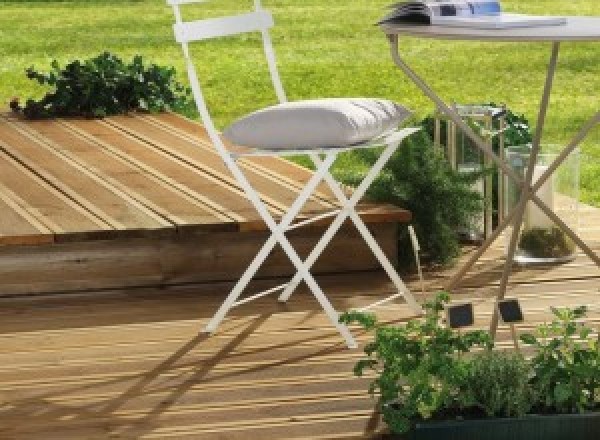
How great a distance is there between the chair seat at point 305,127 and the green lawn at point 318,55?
388 cm

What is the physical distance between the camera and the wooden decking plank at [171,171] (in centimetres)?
615

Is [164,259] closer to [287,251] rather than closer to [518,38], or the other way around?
[287,251]

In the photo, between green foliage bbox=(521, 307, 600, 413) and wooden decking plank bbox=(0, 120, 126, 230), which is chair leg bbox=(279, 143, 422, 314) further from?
green foliage bbox=(521, 307, 600, 413)

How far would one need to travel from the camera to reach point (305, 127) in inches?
200

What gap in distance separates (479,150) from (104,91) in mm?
2262

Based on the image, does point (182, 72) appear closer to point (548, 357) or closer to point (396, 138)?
point (396, 138)

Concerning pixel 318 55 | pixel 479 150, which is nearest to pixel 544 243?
pixel 479 150

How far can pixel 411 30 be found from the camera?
4.82 meters

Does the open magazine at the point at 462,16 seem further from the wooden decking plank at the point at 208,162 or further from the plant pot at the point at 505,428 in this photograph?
the wooden decking plank at the point at 208,162

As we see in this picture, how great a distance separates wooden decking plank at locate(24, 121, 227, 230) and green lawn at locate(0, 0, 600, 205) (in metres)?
2.69

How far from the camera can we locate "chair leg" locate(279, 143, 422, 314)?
212 inches

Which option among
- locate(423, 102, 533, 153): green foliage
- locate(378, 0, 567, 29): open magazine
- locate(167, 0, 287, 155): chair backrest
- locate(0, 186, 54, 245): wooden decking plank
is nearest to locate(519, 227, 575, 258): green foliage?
locate(423, 102, 533, 153): green foliage

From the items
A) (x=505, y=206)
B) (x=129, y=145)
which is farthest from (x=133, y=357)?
(x=129, y=145)

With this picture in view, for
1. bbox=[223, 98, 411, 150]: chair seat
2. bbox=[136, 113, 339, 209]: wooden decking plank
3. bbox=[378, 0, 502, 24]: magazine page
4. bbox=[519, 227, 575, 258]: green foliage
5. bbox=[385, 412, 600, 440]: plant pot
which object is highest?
bbox=[378, 0, 502, 24]: magazine page
